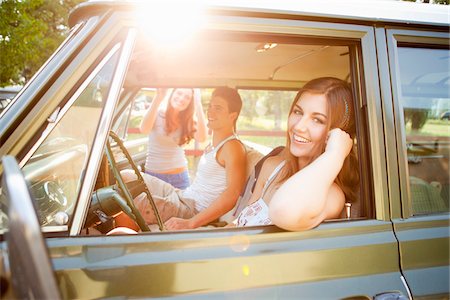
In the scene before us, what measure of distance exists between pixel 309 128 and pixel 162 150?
217 centimetres

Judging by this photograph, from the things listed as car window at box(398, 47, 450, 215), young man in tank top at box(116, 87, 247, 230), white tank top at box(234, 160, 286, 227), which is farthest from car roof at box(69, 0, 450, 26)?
young man in tank top at box(116, 87, 247, 230)

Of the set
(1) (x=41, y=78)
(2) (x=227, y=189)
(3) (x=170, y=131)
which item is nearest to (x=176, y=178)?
(3) (x=170, y=131)

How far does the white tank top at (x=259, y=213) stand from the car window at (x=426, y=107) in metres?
0.63

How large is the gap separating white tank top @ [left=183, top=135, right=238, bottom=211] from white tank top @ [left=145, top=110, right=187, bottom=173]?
2.83 feet

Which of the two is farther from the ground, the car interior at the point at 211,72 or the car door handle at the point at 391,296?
the car interior at the point at 211,72

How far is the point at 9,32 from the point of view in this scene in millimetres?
7355

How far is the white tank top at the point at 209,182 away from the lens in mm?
2900

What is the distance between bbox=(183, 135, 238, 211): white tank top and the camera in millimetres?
2900

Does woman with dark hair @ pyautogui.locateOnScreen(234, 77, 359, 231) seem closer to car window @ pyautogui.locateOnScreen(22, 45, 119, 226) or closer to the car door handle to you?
the car door handle

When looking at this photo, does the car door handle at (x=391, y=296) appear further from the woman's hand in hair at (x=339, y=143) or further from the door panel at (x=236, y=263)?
the woman's hand in hair at (x=339, y=143)

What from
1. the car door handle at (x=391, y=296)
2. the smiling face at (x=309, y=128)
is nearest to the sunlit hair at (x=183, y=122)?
the smiling face at (x=309, y=128)

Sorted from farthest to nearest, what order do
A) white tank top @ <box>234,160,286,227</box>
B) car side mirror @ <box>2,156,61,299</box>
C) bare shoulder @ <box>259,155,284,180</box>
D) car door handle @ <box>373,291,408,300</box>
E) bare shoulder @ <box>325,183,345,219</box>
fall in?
bare shoulder @ <box>259,155,284,180</box>, white tank top @ <box>234,160,286,227</box>, bare shoulder @ <box>325,183,345,219</box>, car door handle @ <box>373,291,408,300</box>, car side mirror @ <box>2,156,61,299</box>

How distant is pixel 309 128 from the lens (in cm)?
191

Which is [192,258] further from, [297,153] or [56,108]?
[297,153]
